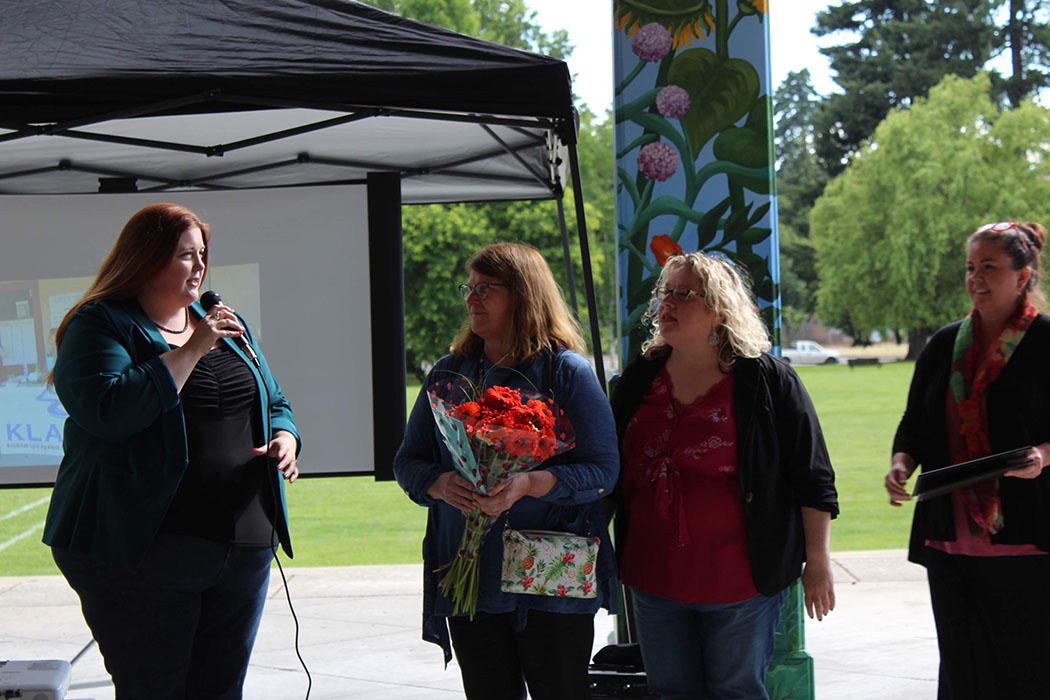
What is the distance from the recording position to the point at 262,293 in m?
4.84

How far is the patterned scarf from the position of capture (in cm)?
298

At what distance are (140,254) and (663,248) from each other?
7.23 ft

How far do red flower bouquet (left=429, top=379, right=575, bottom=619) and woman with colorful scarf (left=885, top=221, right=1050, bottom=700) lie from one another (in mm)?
1338

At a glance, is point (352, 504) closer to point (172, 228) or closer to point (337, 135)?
point (337, 135)

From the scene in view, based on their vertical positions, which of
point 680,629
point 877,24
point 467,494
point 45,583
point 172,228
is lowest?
point 45,583

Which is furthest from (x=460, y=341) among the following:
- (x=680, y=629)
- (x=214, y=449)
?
(x=680, y=629)

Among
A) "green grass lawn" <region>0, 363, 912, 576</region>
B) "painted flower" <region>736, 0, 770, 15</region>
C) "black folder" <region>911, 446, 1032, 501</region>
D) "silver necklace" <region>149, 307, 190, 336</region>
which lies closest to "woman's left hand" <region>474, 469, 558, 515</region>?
"silver necklace" <region>149, 307, 190, 336</region>

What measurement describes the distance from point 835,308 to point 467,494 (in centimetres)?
5142

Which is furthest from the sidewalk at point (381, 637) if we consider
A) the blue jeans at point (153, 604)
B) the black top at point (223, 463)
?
the black top at point (223, 463)

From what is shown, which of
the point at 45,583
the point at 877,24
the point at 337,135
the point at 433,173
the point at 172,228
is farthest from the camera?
the point at 877,24

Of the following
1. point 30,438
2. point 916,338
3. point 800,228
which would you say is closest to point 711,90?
point 30,438

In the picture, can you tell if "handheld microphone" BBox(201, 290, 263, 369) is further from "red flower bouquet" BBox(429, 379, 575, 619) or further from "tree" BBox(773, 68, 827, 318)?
"tree" BBox(773, 68, 827, 318)

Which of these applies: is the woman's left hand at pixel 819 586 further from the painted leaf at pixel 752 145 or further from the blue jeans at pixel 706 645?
the painted leaf at pixel 752 145

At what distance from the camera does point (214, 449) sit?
2666mm
